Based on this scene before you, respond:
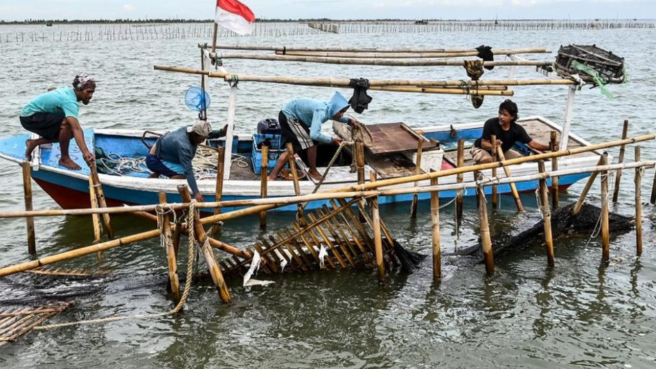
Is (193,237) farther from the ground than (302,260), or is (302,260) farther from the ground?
(193,237)

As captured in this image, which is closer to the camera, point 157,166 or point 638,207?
point 638,207

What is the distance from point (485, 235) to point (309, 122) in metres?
3.40

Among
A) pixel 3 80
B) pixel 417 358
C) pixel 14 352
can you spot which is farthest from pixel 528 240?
pixel 3 80

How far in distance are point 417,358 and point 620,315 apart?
2.77 m

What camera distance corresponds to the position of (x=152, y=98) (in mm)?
24078

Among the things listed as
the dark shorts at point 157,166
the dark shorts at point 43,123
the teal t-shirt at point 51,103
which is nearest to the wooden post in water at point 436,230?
the dark shorts at point 157,166

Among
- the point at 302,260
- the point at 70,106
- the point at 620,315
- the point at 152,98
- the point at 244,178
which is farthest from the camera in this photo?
the point at 152,98

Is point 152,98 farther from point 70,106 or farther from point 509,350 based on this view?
point 509,350

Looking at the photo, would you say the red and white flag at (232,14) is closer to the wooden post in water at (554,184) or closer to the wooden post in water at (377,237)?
the wooden post in water at (377,237)

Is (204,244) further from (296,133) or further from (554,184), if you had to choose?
(554,184)

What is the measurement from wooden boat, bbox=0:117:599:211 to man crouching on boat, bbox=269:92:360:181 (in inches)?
15.4

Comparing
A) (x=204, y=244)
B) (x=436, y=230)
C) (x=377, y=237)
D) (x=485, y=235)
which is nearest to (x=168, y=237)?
(x=204, y=244)

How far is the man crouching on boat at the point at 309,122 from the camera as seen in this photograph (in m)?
9.52

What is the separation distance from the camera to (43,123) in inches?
360
